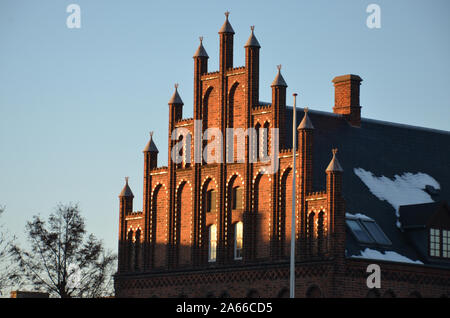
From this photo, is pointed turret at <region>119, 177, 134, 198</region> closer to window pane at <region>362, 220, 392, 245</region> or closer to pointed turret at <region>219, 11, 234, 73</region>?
pointed turret at <region>219, 11, 234, 73</region>

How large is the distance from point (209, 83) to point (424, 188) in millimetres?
14548

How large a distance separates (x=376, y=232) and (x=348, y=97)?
489 inches

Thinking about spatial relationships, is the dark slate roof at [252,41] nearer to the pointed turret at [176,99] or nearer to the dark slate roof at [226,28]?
the dark slate roof at [226,28]

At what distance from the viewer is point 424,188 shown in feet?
227

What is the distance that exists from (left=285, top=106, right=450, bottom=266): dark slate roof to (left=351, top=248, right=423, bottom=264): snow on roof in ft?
1.11

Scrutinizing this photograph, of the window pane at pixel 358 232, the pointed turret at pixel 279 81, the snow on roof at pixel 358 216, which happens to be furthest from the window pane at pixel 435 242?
the pointed turret at pixel 279 81

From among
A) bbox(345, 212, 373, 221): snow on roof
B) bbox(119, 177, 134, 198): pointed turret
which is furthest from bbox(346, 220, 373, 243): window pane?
bbox(119, 177, 134, 198): pointed turret

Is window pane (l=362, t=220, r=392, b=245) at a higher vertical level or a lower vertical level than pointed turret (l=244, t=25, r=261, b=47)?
lower

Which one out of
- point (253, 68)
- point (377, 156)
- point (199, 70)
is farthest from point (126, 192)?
point (377, 156)

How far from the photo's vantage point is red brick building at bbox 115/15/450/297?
5988 centimetres

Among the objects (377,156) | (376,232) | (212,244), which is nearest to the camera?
(376,232)

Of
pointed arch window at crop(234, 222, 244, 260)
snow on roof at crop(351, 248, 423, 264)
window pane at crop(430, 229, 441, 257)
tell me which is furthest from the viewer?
pointed arch window at crop(234, 222, 244, 260)

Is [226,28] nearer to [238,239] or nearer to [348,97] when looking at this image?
[348,97]

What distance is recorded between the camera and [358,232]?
6119cm
